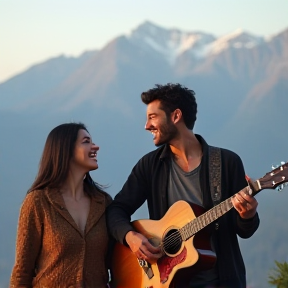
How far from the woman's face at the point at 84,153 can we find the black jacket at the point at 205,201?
0.28m

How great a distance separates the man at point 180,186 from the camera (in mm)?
4699

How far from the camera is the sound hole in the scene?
474 cm

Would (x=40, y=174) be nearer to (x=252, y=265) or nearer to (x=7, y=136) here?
(x=252, y=265)

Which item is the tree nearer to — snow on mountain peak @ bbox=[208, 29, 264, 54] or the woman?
the woman

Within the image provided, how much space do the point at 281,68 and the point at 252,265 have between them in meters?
41.3

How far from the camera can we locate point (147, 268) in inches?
193

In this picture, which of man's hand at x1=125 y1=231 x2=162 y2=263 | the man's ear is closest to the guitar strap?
the man's ear

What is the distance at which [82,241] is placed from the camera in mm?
4785

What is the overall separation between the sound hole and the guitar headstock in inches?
29.1

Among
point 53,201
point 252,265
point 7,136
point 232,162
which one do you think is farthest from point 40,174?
point 7,136

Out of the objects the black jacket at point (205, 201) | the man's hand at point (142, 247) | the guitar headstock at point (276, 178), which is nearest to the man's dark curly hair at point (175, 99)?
the black jacket at point (205, 201)

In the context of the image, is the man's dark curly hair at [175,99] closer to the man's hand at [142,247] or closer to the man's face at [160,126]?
the man's face at [160,126]

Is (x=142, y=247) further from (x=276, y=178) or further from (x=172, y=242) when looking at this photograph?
(x=276, y=178)

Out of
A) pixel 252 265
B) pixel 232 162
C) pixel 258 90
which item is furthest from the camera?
pixel 258 90
